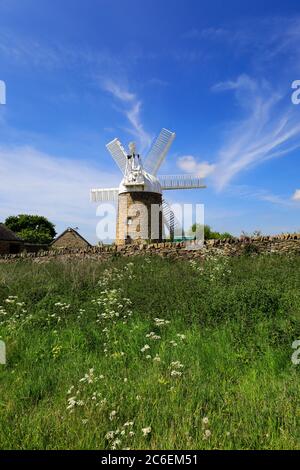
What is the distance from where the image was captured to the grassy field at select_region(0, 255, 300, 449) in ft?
10.3

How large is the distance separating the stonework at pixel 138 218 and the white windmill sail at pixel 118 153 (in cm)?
319

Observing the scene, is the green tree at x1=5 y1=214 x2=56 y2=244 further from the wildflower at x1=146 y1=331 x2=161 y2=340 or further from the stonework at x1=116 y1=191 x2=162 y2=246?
the wildflower at x1=146 y1=331 x2=161 y2=340

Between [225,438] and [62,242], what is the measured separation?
4314cm

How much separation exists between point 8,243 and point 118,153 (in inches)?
628

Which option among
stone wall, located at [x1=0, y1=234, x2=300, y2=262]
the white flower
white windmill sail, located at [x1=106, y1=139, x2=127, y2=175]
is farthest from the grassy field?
white windmill sail, located at [x1=106, y1=139, x2=127, y2=175]

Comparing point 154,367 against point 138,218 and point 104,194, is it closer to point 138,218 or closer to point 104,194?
point 138,218

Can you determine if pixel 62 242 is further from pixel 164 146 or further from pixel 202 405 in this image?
pixel 202 405

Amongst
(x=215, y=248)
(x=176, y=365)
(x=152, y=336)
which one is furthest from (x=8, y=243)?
(x=176, y=365)

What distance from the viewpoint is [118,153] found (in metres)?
30.1

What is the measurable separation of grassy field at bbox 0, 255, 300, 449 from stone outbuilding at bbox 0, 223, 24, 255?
3004cm

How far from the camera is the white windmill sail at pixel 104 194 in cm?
3111

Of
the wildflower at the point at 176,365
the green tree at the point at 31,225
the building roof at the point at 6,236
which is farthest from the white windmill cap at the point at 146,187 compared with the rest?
the green tree at the point at 31,225
